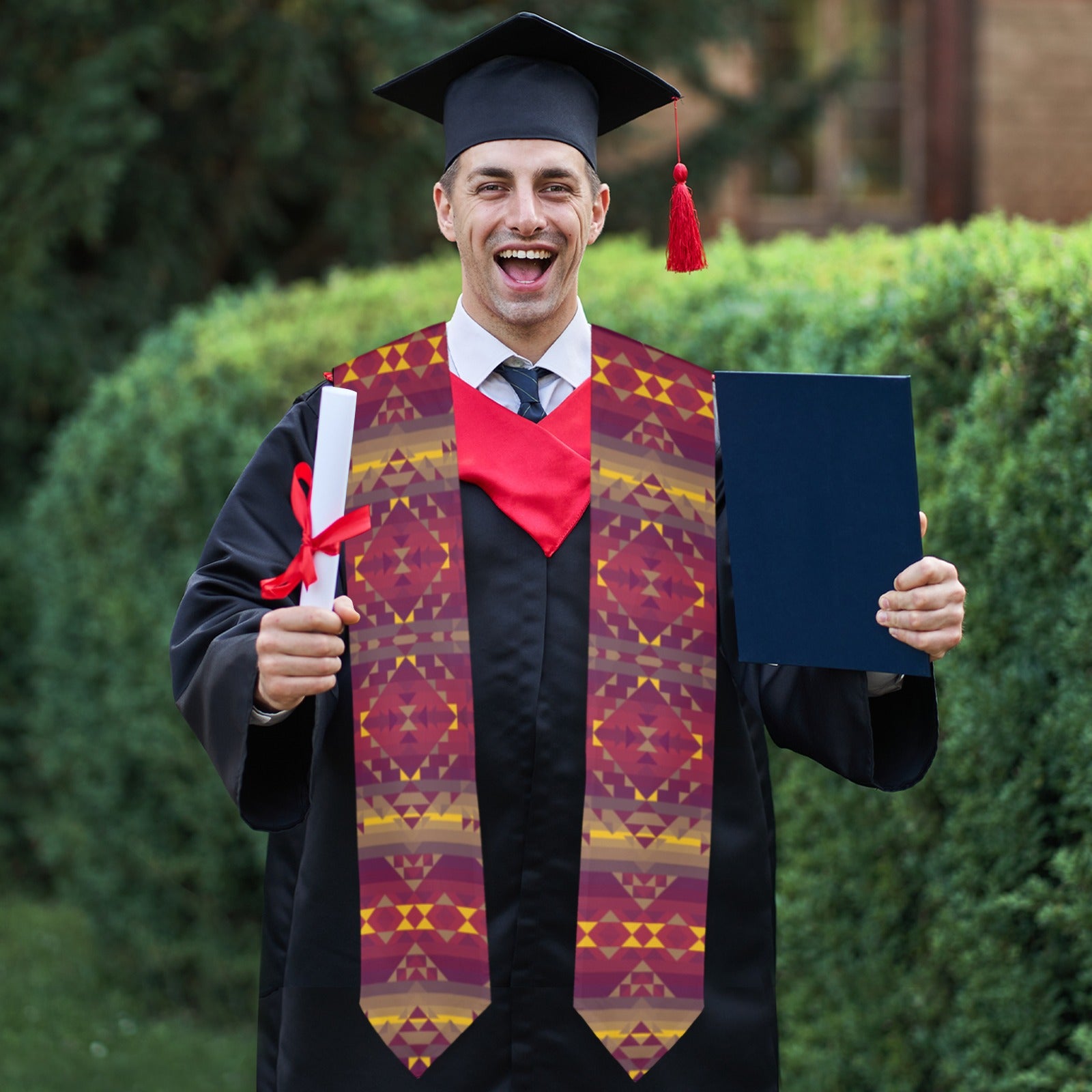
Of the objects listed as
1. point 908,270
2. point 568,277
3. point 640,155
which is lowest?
point 568,277

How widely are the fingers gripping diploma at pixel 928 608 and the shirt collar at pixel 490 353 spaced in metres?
0.69

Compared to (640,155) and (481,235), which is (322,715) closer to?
(481,235)

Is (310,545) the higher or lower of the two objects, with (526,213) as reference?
lower

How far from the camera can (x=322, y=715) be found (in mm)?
2342

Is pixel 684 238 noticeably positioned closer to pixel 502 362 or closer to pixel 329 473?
pixel 502 362

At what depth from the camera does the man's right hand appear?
2.01 meters

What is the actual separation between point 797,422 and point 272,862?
113 cm

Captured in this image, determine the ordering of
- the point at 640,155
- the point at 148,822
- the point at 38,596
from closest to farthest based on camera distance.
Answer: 1. the point at 148,822
2. the point at 38,596
3. the point at 640,155

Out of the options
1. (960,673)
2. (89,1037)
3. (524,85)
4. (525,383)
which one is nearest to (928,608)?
(525,383)

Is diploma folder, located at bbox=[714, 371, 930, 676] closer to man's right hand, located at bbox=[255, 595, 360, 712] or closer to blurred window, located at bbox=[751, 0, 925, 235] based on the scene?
man's right hand, located at bbox=[255, 595, 360, 712]

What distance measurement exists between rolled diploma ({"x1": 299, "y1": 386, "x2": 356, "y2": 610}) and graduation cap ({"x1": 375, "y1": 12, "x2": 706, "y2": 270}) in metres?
0.70

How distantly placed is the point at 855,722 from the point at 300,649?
86cm

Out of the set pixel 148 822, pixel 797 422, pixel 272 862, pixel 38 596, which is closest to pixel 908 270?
pixel 797 422

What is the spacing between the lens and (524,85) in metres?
2.46
